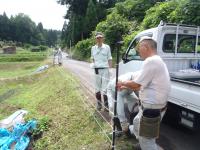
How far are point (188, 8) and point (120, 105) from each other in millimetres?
9599

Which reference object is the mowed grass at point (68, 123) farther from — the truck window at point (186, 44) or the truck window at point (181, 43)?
the truck window at point (186, 44)

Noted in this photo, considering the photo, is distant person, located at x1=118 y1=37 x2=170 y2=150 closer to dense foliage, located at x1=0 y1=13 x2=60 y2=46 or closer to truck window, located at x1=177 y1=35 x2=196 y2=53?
truck window, located at x1=177 y1=35 x2=196 y2=53

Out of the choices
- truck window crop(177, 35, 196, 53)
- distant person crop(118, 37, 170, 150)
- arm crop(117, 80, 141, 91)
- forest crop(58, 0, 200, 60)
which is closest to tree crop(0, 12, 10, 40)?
forest crop(58, 0, 200, 60)

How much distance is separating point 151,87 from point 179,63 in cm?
319

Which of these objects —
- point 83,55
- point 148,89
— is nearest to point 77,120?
point 148,89

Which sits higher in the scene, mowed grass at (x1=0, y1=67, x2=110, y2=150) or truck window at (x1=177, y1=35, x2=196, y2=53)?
truck window at (x1=177, y1=35, x2=196, y2=53)

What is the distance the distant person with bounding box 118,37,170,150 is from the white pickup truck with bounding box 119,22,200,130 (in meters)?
1.10

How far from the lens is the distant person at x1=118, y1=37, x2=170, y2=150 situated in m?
3.62

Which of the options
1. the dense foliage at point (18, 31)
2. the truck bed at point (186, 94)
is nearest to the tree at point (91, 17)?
the truck bed at point (186, 94)

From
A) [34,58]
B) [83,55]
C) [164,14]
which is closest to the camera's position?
[164,14]

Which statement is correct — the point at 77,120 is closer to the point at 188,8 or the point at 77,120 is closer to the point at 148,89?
the point at 148,89

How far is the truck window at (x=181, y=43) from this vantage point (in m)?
6.43

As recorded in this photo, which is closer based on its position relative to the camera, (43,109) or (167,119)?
(167,119)

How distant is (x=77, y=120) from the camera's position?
7.17 meters
